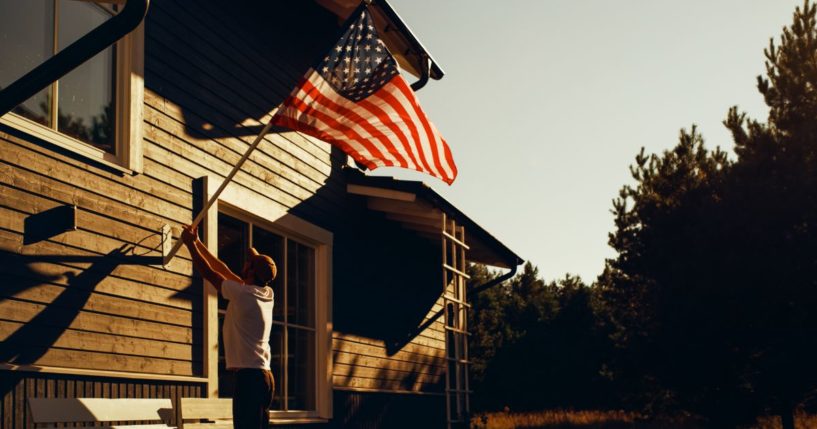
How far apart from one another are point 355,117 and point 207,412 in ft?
8.63

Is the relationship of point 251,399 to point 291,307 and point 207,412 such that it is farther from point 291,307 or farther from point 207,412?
point 291,307

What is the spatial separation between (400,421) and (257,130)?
18.7 ft

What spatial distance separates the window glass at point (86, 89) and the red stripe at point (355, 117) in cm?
153

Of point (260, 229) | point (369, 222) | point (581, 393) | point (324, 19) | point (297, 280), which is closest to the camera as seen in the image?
point (260, 229)

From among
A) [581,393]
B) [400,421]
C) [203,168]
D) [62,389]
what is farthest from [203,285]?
[581,393]

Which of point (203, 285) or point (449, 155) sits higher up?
point (449, 155)

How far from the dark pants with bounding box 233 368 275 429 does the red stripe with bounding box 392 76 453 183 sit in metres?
2.55

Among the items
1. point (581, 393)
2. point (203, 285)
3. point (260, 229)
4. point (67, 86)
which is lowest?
point (581, 393)

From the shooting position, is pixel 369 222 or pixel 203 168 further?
pixel 369 222

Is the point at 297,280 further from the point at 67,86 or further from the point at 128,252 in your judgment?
the point at 67,86

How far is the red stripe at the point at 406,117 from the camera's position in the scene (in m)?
7.98

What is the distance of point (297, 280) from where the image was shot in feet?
36.8

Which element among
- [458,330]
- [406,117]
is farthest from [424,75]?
[406,117]

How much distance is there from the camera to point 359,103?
7.96 m
